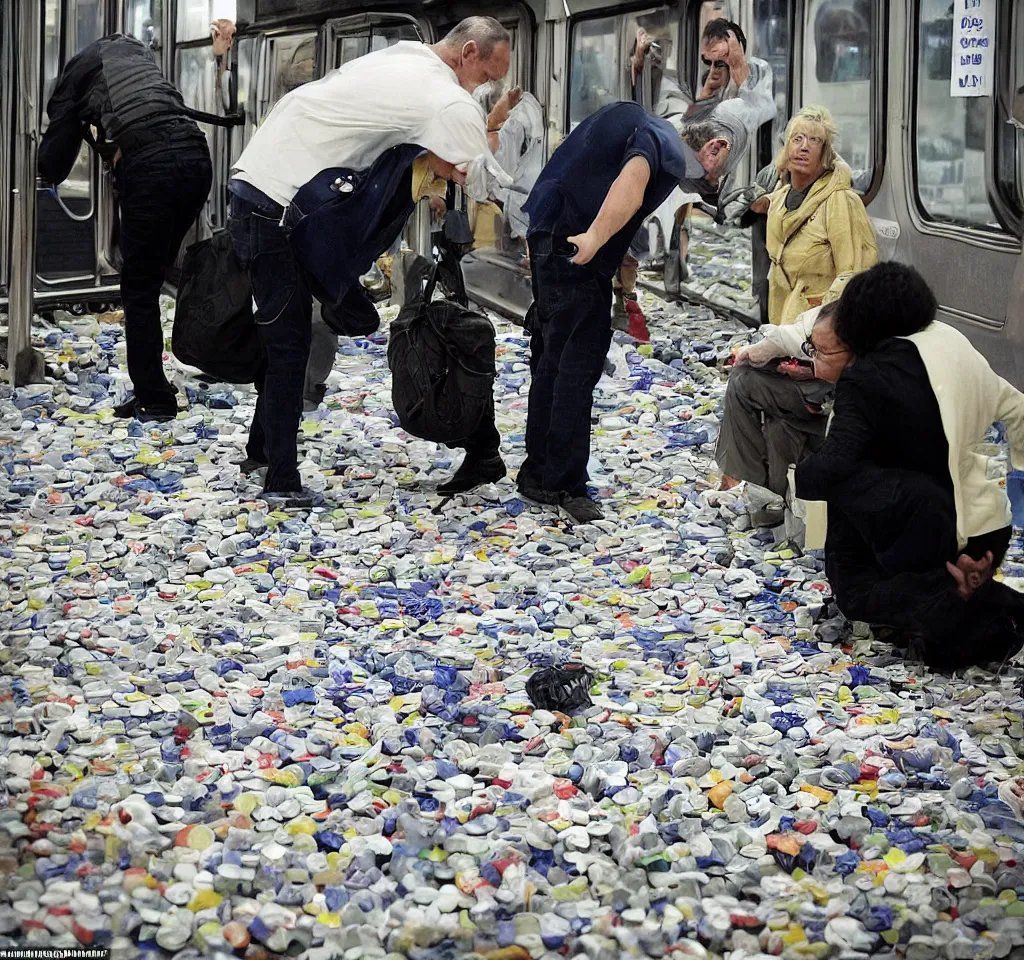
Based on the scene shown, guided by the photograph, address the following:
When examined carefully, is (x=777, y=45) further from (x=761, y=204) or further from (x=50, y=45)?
(x=50, y=45)

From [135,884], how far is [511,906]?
771mm

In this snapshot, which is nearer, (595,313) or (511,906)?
(511,906)

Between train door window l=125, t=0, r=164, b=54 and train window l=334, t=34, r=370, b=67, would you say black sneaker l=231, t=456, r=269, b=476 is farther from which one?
train door window l=125, t=0, r=164, b=54


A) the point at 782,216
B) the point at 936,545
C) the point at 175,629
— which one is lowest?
the point at 175,629

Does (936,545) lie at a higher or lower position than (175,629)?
higher

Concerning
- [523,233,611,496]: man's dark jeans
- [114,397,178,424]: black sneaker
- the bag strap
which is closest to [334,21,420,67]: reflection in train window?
[114,397,178,424]: black sneaker

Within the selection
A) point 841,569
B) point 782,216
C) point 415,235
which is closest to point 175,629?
point 841,569

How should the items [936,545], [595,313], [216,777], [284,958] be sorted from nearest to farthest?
[284,958] < [216,777] < [936,545] < [595,313]

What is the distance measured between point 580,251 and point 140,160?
2.56 metres

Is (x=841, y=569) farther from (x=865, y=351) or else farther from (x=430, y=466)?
(x=430, y=466)

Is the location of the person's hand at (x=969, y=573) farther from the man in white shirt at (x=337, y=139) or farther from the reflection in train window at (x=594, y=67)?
the reflection in train window at (x=594, y=67)

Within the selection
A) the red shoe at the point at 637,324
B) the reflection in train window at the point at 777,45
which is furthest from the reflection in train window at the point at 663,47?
the red shoe at the point at 637,324

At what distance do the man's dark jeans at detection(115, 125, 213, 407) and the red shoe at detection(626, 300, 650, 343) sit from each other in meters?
2.85

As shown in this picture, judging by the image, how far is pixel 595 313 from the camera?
594 centimetres
